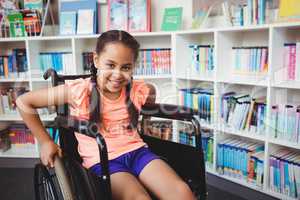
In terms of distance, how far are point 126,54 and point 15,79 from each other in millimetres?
1695

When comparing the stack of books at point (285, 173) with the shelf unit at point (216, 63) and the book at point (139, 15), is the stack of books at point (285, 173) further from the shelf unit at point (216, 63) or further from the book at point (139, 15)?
the book at point (139, 15)

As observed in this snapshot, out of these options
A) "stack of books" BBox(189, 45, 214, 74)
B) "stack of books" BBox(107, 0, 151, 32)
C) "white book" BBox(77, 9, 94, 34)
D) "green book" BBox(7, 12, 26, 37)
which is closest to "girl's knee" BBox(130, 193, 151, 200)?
"stack of books" BBox(189, 45, 214, 74)

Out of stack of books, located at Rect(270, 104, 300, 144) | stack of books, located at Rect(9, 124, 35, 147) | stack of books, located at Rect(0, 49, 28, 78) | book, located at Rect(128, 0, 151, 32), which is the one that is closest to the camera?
stack of books, located at Rect(270, 104, 300, 144)

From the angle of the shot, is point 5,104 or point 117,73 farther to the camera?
point 5,104

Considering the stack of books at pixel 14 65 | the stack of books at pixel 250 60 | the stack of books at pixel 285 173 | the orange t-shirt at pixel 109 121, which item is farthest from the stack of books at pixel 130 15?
the stack of books at pixel 285 173

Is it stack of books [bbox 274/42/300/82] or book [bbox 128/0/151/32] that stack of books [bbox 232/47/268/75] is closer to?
stack of books [bbox 274/42/300/82]

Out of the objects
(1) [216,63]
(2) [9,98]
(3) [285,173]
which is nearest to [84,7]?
(2) [9,98]

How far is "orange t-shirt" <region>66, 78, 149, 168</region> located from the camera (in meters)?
1.24

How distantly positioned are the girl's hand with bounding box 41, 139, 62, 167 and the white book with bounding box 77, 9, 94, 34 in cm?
150

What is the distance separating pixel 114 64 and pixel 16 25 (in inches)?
66.9

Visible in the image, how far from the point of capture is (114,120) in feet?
4.35

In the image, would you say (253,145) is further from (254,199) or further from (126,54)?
(126,54)

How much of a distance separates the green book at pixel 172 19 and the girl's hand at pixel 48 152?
4.80 feet

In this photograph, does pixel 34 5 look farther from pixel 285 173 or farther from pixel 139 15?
pixel 285 173
